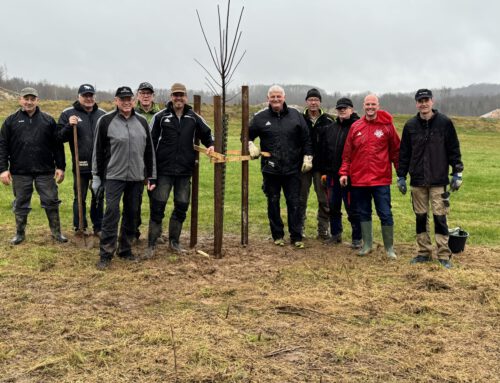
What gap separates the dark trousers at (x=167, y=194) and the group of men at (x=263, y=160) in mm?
16

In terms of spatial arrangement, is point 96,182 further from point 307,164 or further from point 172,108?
point 307,164

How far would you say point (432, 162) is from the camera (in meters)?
6.87

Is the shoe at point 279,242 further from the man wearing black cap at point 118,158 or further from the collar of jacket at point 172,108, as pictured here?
the collar of jacket at point 172,108

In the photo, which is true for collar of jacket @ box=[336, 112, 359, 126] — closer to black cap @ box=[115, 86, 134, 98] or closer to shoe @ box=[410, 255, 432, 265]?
shoe @ box=[410, 255, 432, 265]

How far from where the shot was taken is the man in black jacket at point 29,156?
7637 millimetres

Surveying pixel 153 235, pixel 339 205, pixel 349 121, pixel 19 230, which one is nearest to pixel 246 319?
pixel 153 235

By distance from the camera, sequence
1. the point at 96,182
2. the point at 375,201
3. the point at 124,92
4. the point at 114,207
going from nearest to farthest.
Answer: the point at 124,92
the point at 114,207
the point at 96,182
the point at 375,201

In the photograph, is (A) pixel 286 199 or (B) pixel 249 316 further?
(A) pixel 286 199

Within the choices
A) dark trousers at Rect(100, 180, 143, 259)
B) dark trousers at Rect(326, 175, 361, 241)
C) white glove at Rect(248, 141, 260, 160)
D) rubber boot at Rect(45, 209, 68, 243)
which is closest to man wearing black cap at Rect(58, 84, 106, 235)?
rubber boot at Rect(45, 209, 68, 243)

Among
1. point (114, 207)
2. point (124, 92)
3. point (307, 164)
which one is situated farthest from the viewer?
point (307, 164)

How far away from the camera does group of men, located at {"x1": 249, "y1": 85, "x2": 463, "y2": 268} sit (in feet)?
22.6

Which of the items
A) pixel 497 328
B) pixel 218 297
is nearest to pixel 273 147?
pixel 218 297

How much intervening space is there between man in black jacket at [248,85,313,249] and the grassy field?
0.98 metres

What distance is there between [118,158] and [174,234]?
5.54 ft
